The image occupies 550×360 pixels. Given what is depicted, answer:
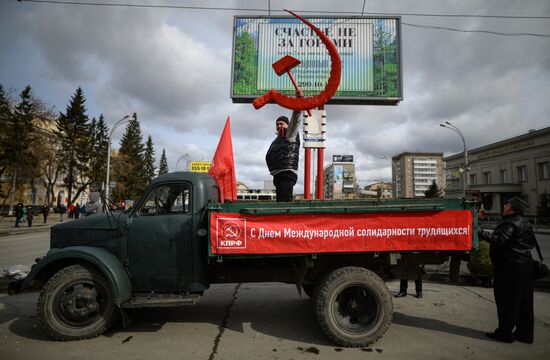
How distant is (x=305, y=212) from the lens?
3918 millimetres

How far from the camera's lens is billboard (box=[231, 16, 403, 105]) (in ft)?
43.0

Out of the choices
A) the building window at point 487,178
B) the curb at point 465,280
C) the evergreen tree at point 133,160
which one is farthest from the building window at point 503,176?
the evergreen tree at point 133,160

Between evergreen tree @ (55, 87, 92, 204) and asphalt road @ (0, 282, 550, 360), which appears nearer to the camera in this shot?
asphalt road @ (0, 282, 550, 360)

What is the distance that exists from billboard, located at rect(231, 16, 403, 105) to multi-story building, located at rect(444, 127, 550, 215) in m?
25.9

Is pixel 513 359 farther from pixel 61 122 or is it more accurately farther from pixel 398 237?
pixel 61 122

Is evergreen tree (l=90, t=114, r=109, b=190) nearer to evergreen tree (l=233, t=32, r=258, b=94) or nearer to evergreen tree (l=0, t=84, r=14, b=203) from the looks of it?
evergreen tree (l=0, t=84, r=14, b=203)

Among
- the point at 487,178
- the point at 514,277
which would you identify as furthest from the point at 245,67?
the point at 487,178

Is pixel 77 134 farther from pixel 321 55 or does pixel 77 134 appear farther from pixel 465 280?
pixel 465 280

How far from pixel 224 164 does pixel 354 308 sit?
291 cm

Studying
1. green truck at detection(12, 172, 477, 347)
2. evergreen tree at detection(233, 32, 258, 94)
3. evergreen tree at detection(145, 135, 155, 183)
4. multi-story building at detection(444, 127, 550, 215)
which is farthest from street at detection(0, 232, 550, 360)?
evergreen tree at detection(145, 135, 155, 183)

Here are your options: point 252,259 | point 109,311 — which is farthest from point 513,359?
point 109,311

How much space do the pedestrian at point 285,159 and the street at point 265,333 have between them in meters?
2.01

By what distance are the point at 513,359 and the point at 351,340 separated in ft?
5.73

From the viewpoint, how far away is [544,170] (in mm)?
40031
